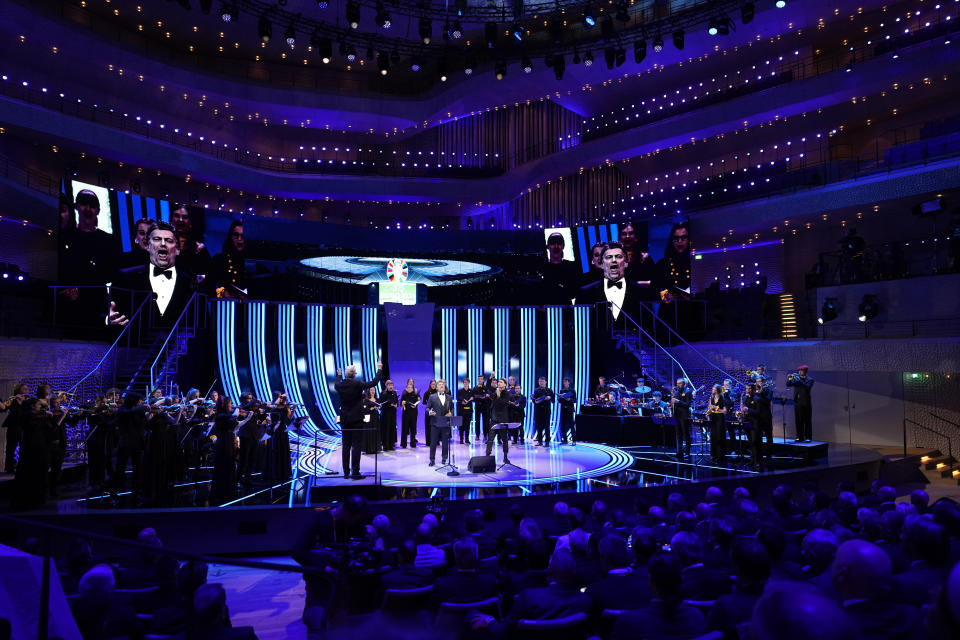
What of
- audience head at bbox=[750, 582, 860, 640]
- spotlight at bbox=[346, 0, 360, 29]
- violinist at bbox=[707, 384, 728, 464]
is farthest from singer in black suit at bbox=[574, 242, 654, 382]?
audience head at bbox=[750, 582, 860, 640]

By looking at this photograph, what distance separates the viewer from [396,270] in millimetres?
19812

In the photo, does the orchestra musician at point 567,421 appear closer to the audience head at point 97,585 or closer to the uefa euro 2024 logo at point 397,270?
the uefa euro 2024 logo at point 397,270

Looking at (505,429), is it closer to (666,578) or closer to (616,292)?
(666,578)

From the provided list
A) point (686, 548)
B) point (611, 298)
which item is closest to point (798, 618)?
point (686, 548)

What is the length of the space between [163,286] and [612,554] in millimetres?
15526

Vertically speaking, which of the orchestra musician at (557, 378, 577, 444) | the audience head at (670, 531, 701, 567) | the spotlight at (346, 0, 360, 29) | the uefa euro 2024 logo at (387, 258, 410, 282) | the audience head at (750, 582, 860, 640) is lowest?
the orchestra musician at (557, 378, 577, 444)

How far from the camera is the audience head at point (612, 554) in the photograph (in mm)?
4333

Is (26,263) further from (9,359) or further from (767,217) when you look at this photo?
(767,217)

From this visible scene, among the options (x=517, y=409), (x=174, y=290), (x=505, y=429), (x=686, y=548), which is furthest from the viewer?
(x=174, y=290)

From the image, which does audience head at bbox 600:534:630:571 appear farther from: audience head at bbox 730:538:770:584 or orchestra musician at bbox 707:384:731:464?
orchestra musician at bbox 707:384:731:464

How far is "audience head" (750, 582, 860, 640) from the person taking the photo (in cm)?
142

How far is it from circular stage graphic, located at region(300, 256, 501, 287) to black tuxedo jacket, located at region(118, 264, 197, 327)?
3.11 m

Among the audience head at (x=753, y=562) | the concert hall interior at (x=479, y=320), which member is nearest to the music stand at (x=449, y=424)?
the concert hall interior at (x=479, y=320)

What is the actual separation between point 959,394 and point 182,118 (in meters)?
24.8
